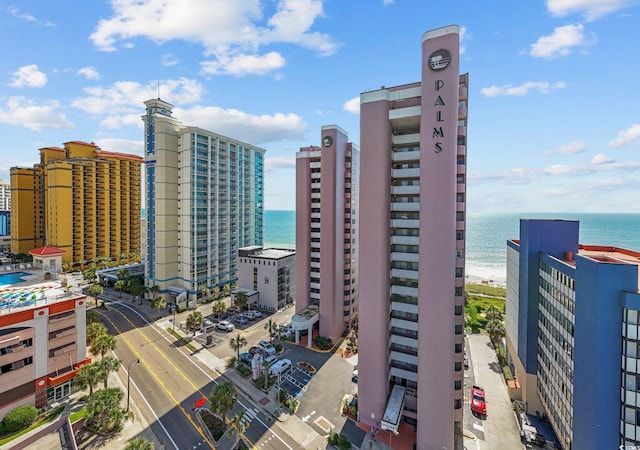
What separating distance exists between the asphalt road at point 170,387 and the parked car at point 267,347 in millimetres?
7893

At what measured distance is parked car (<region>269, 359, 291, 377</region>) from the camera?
4938 centimetres

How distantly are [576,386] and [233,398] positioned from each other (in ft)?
122

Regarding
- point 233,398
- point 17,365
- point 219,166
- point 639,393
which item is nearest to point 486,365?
point 639,393

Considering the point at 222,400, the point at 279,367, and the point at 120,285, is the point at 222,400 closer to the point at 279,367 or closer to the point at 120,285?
the point at 279,367

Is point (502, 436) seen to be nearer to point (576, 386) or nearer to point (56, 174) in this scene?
point (576, 386)

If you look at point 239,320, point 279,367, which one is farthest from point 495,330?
point 239,320

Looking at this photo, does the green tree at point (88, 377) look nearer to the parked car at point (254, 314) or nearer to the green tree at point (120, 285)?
the parked car at point (254, 314)

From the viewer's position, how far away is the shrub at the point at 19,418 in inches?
1364

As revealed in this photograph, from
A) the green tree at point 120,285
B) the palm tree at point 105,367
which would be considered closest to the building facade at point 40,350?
the palm tree at point 105,367

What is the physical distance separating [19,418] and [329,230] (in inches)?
2046

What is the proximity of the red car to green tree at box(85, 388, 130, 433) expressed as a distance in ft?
158

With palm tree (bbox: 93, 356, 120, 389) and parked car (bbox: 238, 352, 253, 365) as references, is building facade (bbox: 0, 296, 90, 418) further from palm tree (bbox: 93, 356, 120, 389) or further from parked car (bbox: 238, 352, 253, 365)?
parked car (bbox: 238, 352, 253, 365)

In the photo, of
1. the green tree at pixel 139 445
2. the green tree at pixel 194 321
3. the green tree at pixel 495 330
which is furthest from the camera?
the green tree at pixel 194 321

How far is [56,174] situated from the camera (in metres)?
106
